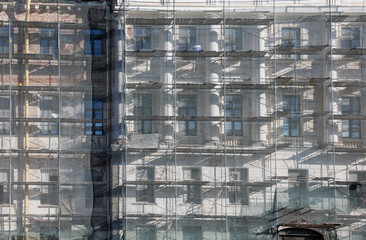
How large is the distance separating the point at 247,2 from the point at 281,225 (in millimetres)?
7684

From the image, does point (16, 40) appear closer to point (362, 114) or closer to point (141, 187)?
point (141, 187)

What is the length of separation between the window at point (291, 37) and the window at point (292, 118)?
4.92 feet

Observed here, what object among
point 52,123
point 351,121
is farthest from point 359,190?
point 52,123

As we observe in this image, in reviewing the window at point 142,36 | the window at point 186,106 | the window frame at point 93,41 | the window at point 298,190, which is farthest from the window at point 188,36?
the window at point 298,190

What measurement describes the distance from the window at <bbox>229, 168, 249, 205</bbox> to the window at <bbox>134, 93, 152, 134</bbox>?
10.4ft

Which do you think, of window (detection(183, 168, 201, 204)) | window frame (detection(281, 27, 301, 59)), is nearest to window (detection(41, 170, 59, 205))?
window (detection(183, 168, 201, 204))

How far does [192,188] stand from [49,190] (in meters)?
4.75

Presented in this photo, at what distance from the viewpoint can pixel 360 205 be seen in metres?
19.9

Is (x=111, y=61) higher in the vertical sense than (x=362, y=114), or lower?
higher

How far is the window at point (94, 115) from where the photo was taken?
20.5 metres

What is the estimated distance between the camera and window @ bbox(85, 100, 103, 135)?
20531mm

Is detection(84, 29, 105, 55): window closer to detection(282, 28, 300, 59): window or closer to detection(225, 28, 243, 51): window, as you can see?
detection(225, 28, 243, 51): window

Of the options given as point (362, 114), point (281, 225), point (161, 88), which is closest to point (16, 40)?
point (161, 88)

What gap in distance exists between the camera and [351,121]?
20.5m
